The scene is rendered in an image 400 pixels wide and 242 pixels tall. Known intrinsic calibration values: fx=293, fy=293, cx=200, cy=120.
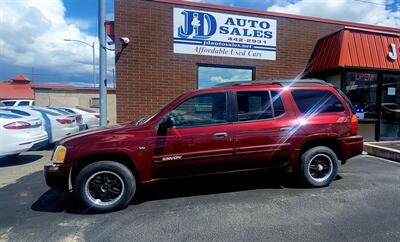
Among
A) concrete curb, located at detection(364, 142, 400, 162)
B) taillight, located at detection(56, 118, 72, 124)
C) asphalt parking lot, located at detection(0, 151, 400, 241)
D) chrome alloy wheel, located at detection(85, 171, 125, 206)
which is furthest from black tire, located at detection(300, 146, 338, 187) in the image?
taillight, located at detection(56, 118, 72, 124)

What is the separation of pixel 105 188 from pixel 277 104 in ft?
10.3

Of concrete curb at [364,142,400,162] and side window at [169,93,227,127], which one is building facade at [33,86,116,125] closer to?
concrete curb at [364,142,400,162]

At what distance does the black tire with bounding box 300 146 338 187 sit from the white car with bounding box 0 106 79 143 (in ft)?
24.4

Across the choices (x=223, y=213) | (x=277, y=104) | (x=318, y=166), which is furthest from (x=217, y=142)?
(x=318, y=166)

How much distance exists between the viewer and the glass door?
33.3 feet

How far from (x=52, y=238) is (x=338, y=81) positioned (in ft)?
30.9

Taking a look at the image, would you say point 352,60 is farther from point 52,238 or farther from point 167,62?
point 52,238

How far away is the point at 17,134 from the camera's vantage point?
757 centimetres

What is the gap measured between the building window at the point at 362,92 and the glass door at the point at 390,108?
0.37 metres

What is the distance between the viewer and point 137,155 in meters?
4.40

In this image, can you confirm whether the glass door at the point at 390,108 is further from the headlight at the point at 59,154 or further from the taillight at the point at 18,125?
the taillight at the point at 18,125

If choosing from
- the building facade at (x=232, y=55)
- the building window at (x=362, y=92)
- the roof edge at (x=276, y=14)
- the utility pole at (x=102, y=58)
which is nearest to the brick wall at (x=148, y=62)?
the building facade at (x=232, y=55)

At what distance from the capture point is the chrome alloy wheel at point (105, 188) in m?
4.34

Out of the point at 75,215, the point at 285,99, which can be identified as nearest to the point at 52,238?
the point at 75,215
